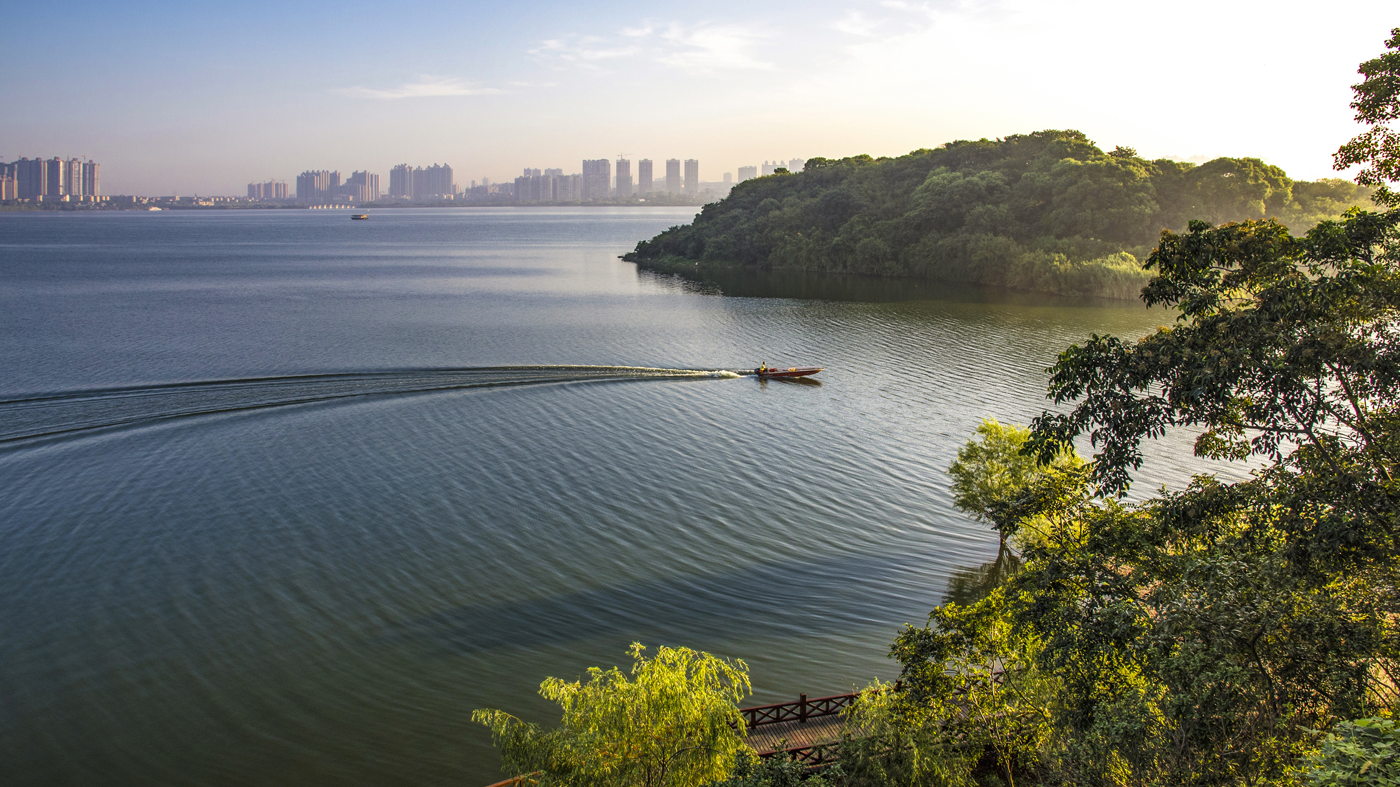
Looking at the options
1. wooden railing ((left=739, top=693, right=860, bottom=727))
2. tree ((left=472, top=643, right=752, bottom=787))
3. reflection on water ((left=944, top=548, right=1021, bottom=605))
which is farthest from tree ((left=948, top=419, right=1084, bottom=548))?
tree ((left=472, top=643, right=752, bottom=787))

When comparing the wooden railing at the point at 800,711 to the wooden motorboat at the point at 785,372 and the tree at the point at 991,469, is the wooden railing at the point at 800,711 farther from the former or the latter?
the wooden motorboat at the point at 785,372

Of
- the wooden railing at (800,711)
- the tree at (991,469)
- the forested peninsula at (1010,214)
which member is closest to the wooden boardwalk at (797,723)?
the wooden railing at (800,711)

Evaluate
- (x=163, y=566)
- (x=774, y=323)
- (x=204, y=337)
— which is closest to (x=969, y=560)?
(x=163, y=566)

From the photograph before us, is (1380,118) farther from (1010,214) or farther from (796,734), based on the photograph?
(1010,214)

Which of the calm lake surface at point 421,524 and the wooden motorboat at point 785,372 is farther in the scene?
the wooden motorboat at point 785,372

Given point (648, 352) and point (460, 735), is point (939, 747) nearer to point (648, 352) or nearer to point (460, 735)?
point (460, 735)

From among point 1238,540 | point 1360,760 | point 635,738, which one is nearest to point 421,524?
point 635,738
